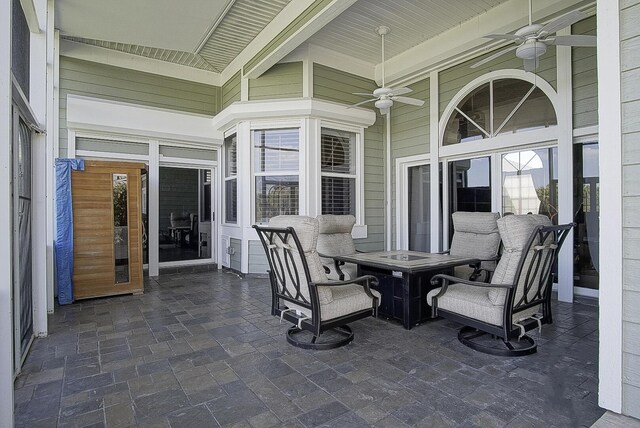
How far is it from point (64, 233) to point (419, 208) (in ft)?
18.9

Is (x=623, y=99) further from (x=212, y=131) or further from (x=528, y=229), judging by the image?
(x=212, y=131)

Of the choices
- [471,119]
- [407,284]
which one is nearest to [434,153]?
[471,119]

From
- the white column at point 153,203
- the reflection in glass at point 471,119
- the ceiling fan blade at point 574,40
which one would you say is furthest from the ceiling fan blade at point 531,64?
the white column at point 153,203

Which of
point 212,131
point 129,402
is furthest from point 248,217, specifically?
point 129,402

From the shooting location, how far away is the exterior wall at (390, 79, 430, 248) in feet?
21.0

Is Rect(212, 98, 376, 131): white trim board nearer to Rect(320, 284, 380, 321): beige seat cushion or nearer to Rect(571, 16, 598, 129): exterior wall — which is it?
Rect(571, 16, 598, 129): exterior wall

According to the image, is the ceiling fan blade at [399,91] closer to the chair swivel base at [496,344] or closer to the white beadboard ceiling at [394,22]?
the white beadboard ceiling at [394,22]

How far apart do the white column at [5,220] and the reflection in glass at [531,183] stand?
5.64 metres

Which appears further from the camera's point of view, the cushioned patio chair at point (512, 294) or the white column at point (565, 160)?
the white column at point (565, 160)

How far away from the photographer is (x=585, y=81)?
14.4ft

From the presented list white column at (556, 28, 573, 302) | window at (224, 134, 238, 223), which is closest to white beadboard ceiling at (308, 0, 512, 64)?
white column at (556, 28, 573, 302)

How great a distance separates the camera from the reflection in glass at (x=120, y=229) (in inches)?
196

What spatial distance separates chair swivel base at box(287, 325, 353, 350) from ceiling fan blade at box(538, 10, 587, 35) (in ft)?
11.2

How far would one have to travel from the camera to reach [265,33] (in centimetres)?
552
